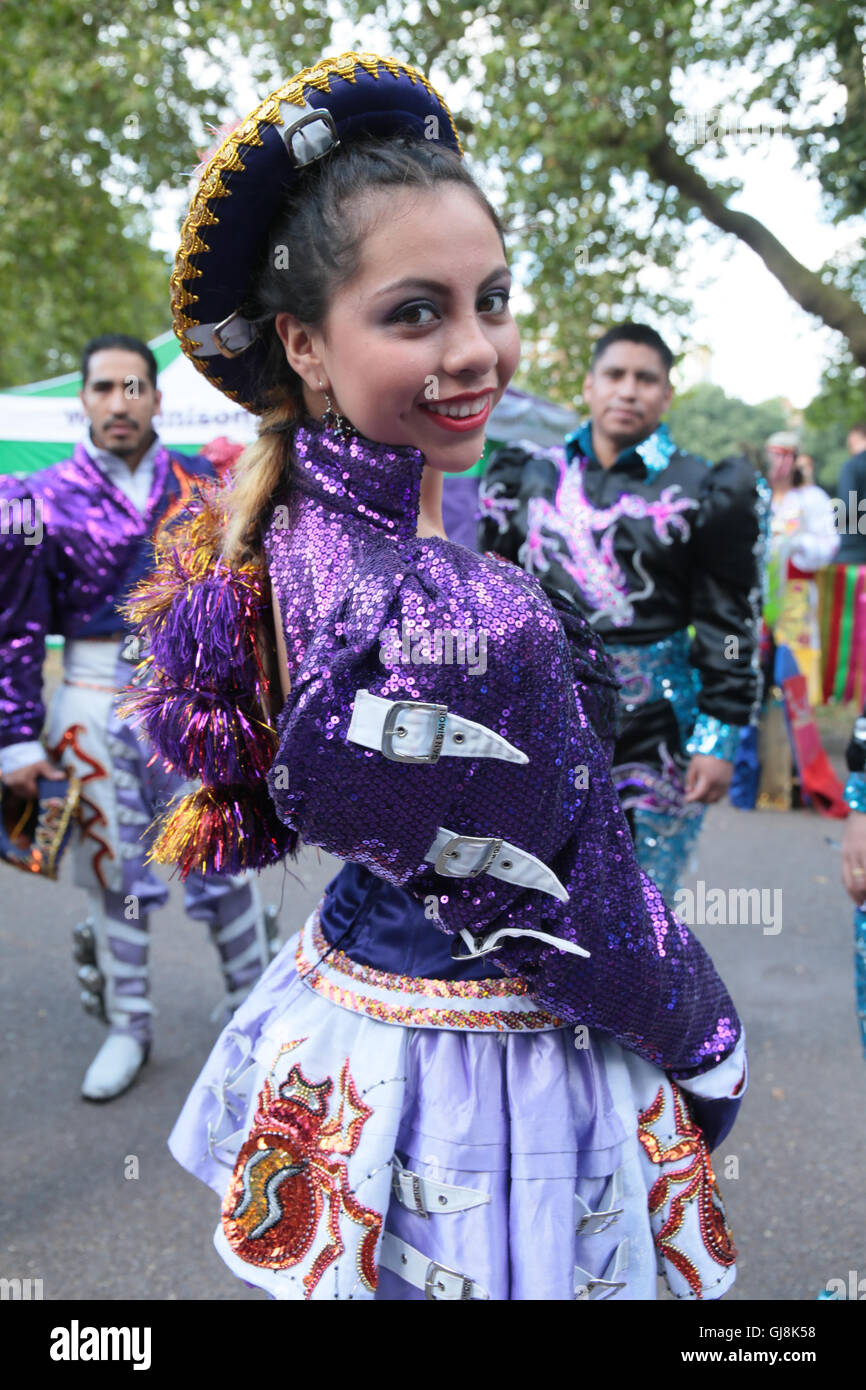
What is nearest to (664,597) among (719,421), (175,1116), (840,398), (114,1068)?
(175,1116)

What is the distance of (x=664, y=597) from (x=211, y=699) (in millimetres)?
1839

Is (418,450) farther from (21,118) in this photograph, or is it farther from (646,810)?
(21,118)

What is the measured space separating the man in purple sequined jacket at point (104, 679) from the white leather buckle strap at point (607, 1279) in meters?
2.16

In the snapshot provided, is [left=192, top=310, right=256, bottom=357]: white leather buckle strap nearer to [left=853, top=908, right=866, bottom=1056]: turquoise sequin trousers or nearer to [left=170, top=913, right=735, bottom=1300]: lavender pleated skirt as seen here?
[left=170, top=913, right=735, bottom=1300]: lavender pleated skirt

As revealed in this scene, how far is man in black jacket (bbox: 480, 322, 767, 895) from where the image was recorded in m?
2.88

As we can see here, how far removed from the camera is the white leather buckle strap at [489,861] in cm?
108

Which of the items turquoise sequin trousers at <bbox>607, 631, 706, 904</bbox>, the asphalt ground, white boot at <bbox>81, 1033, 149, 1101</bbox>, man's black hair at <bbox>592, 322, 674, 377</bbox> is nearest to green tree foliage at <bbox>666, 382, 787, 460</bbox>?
the asphalt ground

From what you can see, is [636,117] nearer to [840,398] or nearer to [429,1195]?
[840,398]

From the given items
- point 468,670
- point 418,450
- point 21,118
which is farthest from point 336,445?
point 21,118

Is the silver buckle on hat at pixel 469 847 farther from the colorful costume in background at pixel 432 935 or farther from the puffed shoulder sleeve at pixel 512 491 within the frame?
the puffed shoulder sleeve at pixel 512 491

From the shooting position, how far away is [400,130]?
129cm

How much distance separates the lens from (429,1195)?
1227mm

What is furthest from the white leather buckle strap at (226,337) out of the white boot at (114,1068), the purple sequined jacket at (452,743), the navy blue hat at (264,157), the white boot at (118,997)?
the white boot at (114,1068)
